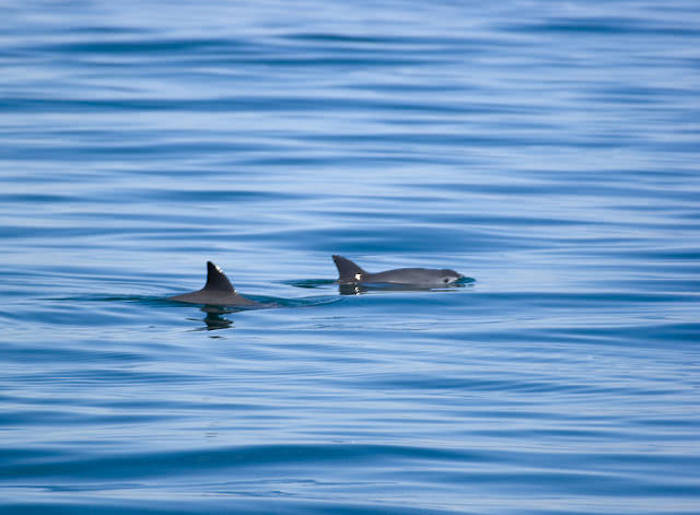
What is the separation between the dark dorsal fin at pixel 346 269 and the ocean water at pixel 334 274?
0.24 meters

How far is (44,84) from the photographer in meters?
36.4

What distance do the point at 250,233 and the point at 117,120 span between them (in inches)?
458

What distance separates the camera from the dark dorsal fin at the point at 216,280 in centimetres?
1523

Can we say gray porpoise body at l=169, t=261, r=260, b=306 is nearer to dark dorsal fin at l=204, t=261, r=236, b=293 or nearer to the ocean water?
dark dorsal fin at l=204, t=261, r=236, b=293

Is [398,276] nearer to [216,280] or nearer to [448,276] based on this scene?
[448,276]

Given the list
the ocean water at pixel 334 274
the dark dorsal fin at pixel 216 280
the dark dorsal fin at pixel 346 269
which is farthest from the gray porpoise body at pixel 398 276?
the dark dorsal fin at pixel 216 280

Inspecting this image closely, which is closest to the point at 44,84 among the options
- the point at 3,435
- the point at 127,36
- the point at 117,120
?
the point at 117,120

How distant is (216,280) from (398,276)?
9.29 feet

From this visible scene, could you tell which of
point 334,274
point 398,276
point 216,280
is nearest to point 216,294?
point 216,280

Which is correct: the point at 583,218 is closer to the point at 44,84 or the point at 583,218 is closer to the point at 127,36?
the point at 44,84

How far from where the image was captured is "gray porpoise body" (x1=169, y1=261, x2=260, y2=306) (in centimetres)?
1533

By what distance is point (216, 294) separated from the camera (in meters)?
15.5

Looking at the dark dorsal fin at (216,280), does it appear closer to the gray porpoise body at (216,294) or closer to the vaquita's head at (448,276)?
the gray porpoise body at (216,294)

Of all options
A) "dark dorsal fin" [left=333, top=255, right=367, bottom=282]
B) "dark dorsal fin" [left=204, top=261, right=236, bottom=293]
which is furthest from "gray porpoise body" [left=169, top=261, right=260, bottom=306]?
"dark dorsal fin" [left=333, top=255, right=367, bottom=282]
